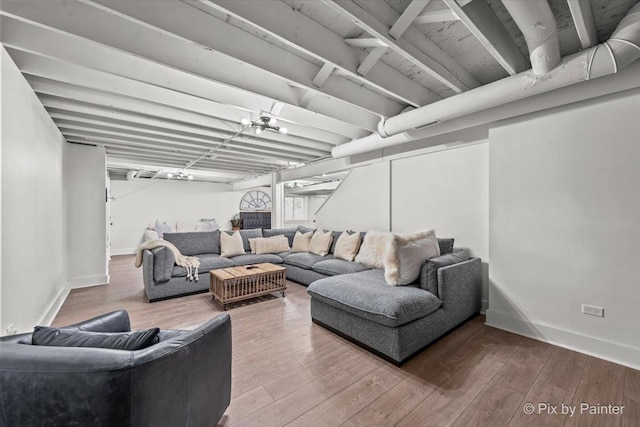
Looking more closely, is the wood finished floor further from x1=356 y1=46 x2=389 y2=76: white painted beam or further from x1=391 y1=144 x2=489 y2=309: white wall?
x1=356 y1=46 x2=389 y2=76: white painted beam

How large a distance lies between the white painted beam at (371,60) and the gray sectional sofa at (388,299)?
1828 mm

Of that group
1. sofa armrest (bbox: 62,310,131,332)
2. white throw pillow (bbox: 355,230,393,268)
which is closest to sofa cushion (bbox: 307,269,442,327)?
white throw pillow (bbox: 355,230,393,268)

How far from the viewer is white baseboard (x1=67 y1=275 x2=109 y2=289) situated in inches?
166

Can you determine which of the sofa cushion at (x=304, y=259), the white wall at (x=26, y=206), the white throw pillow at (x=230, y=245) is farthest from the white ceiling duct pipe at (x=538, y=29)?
the white throw pillow at (x=230, y=245)

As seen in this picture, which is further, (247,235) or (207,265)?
(247,235)

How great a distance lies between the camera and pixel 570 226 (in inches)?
91.2

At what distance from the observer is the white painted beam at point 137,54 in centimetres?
164

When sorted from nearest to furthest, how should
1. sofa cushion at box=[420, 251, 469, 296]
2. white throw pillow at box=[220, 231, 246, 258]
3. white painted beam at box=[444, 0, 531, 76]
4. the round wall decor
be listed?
white painted beam at box=[444, 0, 531, 76] → sofa cushion at box=[420, 251, 469, 296] → white throw pillow at box=[220, 231, 246, 258] → the round wall decor

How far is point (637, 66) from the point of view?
1957 millimetres

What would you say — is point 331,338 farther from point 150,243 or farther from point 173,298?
point 150,243

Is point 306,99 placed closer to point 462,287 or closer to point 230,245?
point 462,287

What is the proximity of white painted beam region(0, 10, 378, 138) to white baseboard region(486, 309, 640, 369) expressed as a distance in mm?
3200

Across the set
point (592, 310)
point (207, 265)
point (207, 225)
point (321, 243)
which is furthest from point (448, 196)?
point (207, 225)

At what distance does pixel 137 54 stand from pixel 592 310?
4175mm
